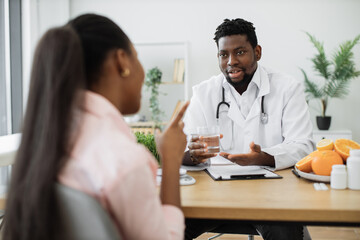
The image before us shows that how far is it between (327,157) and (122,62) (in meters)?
0.88

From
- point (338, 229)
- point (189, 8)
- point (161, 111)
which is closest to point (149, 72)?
point (161, 111)

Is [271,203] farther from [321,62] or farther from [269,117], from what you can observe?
[321,62]

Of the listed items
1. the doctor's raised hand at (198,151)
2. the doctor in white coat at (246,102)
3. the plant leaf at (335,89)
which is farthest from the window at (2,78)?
the plant leaf at (335,89)

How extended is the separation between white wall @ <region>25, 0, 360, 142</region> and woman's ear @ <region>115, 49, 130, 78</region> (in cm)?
403

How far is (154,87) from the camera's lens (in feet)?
15.0

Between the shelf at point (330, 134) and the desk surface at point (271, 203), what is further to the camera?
the shelf at point (330, 134)

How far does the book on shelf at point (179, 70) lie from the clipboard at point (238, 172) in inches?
122

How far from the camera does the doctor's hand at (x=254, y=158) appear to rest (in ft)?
4.96

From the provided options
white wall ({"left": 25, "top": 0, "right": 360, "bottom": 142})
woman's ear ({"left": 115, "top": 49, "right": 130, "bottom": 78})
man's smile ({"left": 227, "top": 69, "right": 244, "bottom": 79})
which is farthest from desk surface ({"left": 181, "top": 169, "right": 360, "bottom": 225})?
white wall ({"left": 25, "top": 0, "right": 360, "bottom": 142})

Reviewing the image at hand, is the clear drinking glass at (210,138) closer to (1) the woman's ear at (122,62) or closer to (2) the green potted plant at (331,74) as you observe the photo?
(1) the woman's ear at (122,62)

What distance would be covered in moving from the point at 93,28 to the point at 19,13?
377 cm

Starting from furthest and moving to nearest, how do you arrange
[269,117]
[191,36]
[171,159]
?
[191,36] → [269,117] → [171,159]

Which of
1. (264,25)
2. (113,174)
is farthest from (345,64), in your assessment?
(113,174)

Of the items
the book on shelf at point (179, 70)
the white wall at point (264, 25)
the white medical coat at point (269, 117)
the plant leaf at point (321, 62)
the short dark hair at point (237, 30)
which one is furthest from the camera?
the book on shelf at point (179, 70)
